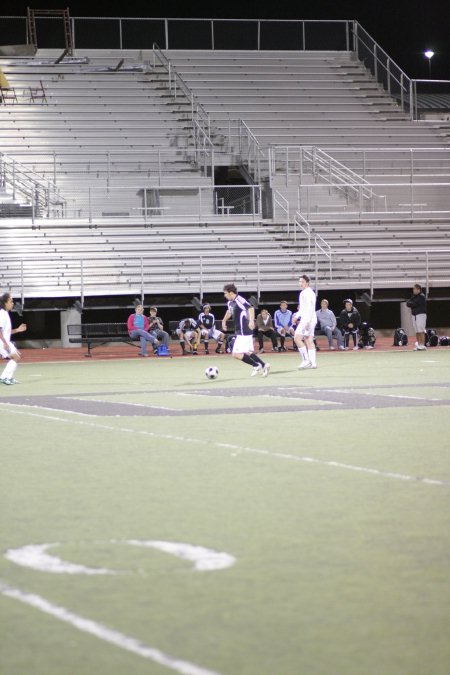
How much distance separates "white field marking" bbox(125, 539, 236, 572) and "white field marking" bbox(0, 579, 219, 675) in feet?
3.24

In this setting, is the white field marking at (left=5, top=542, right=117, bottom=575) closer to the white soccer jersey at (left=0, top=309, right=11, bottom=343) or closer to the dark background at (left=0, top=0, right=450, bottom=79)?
the white soccer jersey at (left=0, top=309, right=11, bottom=343)

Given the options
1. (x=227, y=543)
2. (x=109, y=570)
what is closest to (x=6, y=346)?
(x=227, y=543)

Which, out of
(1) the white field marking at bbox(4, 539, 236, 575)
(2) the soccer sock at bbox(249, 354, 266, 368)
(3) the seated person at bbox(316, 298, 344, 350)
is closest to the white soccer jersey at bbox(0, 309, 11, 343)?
(2) the soccer sock at bbox(249, 354, 266, 368)

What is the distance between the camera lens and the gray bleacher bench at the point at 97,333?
33.6 meters

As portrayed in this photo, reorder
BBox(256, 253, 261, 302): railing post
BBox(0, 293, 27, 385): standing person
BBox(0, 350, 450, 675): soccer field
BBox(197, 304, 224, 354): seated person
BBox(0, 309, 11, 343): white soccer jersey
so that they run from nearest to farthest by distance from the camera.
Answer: BBox(0, 350, 450, 675): soccer field, BBox(0, 293, 27, 385): standing person, BBox(0, 309, 11, 343): white soccer jersey, BBox(197, 304, 224, 354): seated person, BBox(256, 253, 261, 302): railing post

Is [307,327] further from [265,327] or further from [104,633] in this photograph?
[104,633]

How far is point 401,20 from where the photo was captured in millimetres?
59562

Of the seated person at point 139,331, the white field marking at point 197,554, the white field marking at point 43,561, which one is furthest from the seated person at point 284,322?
the white field marking at point 43,561

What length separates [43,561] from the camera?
663cm

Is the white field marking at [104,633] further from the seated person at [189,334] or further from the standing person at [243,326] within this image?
the seated person at [189,334]

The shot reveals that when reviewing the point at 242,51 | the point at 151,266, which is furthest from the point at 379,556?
the point at 242,51

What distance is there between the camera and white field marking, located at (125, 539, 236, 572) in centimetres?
649

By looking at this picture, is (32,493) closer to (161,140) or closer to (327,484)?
(327,484)

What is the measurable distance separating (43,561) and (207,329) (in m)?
27.6
